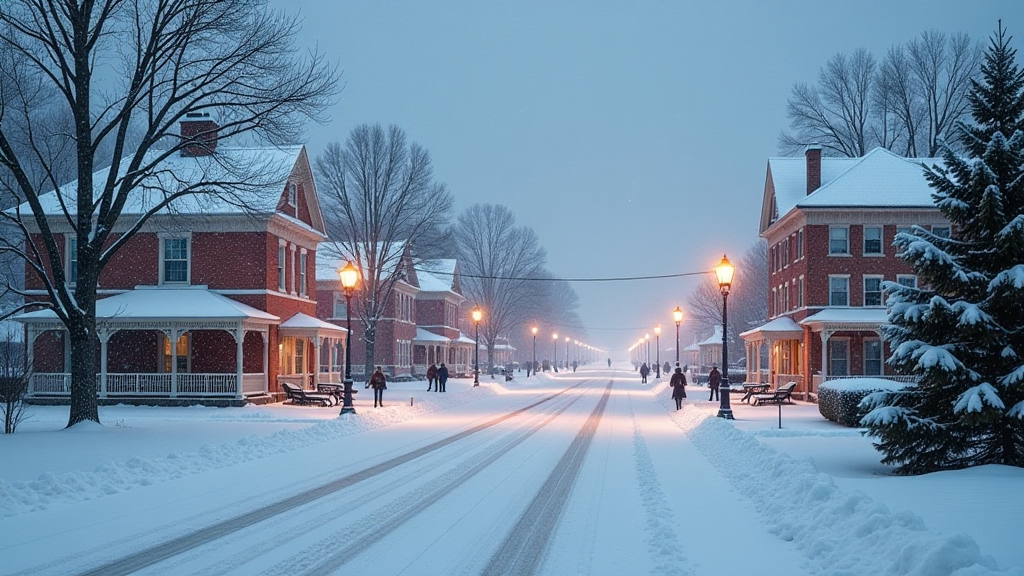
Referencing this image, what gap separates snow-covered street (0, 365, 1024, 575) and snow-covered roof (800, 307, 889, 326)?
20291 mm

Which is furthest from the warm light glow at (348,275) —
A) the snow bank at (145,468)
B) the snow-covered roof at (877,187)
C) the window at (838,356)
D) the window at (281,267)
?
the window at (838,356)

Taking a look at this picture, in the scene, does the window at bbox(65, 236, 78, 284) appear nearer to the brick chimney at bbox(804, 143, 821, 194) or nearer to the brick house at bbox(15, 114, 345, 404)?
the brick house at bbox(15, 114, 345, 404)

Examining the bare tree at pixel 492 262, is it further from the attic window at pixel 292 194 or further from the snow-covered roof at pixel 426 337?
the attic window at pixel 292 194

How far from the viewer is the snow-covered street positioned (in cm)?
826

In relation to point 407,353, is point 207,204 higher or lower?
higher

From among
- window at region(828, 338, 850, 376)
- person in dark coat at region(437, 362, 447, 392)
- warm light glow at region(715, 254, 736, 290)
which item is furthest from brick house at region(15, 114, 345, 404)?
window at region(828, 338, 850, 376)

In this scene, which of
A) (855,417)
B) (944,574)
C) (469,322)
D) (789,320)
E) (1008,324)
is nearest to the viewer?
(944,574)

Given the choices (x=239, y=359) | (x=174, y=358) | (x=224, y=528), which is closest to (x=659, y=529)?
(x=224, y=528)

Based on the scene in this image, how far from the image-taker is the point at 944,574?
6672mm

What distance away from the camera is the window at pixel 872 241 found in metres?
42.0

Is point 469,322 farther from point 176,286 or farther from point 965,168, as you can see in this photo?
point 965,168

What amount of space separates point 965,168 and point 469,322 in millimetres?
86349

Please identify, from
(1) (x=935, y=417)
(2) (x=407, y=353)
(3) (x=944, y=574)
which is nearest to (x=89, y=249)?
(1) (x=935, y=417)

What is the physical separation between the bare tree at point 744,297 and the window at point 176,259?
51.6 meters
